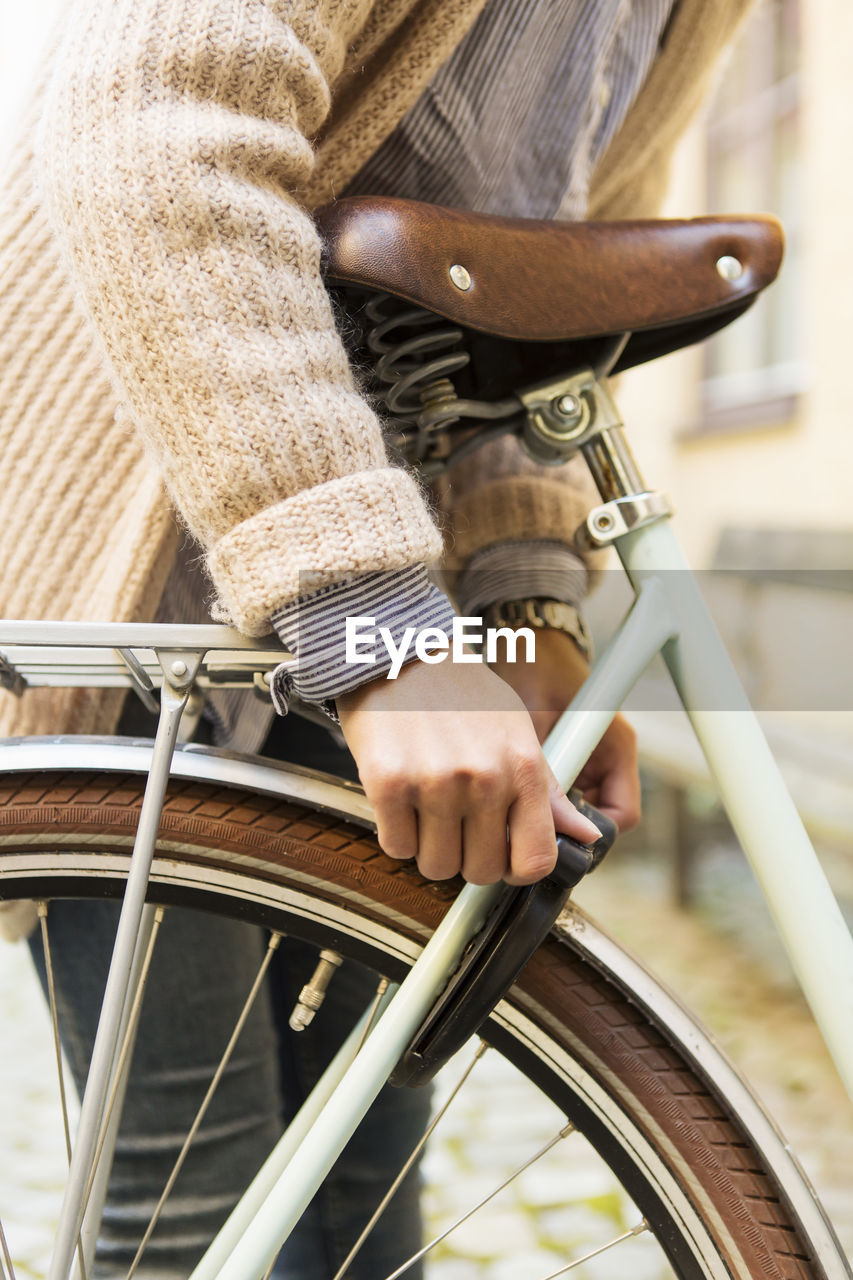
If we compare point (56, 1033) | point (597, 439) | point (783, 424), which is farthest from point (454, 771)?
point (783, 424)

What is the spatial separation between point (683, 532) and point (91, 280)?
4.48 metres

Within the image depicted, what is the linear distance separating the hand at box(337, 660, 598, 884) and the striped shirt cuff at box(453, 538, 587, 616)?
35 centimetres

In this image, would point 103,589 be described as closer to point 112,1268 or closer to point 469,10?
point 469,10

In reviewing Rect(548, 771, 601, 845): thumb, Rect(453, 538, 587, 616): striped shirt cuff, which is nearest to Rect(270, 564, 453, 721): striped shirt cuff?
Rect(548, 771, 601, 845): thumb

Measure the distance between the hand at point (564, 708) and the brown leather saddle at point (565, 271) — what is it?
26 centimetres

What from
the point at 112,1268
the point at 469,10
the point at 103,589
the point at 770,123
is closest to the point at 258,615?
the point at 103,589

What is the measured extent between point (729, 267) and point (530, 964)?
20.7 inches

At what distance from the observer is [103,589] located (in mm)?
784

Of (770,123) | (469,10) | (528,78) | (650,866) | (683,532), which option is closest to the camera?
(469,10)

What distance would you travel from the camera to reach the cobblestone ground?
162 centimetres

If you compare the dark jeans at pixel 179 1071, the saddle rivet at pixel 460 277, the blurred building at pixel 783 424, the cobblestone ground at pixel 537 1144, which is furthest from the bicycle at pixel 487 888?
the blurred building at pixel 783 424

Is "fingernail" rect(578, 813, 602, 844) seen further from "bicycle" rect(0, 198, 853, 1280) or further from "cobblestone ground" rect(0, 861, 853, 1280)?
"cobblestone ground" rect(0, 861, 853, 1280)

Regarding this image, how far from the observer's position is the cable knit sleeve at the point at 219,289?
0.58m

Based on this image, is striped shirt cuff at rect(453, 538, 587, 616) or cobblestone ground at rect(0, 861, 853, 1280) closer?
striped shirt cuff at rect(453, 538, 587, 616)
